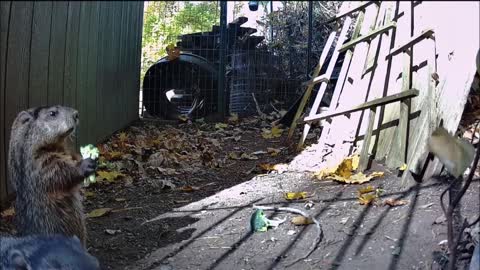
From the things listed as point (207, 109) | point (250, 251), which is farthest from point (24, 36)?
point (250, 251)

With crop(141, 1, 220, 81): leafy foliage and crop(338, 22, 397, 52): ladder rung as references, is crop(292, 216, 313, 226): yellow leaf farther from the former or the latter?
crop(141, 1, 220, 81): leafy foliage

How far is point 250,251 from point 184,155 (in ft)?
3.57

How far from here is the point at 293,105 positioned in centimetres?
212

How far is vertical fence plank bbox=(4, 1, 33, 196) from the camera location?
1.35 meters

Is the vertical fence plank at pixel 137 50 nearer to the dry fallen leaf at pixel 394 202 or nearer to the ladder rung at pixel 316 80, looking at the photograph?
the ladder rung at pixel 316 80

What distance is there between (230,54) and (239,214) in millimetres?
850

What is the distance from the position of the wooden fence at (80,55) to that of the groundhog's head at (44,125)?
0.47 ft

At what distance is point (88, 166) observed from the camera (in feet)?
7.25

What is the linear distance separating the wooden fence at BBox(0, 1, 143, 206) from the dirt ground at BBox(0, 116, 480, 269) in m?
0.25

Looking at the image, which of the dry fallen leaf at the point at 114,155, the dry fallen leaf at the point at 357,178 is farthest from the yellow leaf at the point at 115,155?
the dry fallen leaf at the point at 357,178

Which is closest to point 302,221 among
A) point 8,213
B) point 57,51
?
point 8,213

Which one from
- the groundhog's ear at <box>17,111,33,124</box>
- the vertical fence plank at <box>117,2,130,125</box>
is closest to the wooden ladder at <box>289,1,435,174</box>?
the vertical fence plank at <box>117,2,130,125</box>

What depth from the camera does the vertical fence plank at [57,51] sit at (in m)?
1.18

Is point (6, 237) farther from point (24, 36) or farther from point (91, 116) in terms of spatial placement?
point (24, 36)
